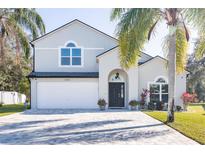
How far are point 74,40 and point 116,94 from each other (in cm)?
598

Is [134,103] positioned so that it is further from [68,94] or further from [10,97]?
[10,97]

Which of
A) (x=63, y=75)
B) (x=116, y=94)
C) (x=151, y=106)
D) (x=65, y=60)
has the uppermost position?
(x=65, y=60)

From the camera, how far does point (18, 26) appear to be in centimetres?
2297

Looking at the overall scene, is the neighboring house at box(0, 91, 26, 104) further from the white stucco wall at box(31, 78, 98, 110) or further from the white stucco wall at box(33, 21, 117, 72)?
the white stucco wall at box(33, 21, 117, 72)

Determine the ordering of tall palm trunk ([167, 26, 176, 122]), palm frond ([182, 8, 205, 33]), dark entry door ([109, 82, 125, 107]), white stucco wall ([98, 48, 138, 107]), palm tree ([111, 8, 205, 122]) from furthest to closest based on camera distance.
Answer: dark entry door ([109, 82, 125, 107]) → white stucco wall ([98, 48, 138, 107]) → tall palm trunk ([167, 26, 176, 122]) → palm tree ([111, 8, 205, 122]) → palm frond ([182, 8, 205, 33])

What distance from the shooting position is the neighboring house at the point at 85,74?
Answer: 27.2m

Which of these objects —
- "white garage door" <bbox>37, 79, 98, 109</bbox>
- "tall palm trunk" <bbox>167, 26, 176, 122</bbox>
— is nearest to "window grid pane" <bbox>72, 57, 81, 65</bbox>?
"white garage door" <bbox>37, 79, 98, 109</bbox>

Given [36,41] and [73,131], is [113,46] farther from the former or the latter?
[73,131]

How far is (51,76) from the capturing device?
2734cm

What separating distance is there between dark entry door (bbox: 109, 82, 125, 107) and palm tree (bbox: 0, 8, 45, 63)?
7854 mm

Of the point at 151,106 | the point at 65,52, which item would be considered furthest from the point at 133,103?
the point at 65,52

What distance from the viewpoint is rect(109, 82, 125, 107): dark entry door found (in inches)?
1129
